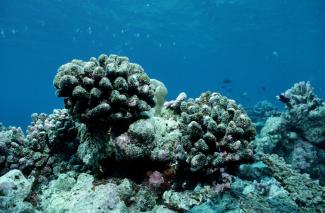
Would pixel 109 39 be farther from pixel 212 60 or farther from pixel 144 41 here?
pixel 212 60

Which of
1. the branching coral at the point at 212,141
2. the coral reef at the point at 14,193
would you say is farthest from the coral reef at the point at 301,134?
the coral reef at the point at 14,193

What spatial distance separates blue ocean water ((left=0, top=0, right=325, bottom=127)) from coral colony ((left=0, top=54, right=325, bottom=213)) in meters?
21.9

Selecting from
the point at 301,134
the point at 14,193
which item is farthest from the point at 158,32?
the point at 14,193

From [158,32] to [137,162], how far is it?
59.1 metres

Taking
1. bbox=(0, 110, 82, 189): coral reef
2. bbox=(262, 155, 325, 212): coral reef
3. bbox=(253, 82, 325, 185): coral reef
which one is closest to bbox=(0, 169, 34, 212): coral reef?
bbox=(0, 110, 82, 189): coral reef

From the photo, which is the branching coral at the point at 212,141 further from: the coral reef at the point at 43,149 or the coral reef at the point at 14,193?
the coral reef at the point at 14,193

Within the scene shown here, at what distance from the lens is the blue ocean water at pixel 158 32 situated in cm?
4403

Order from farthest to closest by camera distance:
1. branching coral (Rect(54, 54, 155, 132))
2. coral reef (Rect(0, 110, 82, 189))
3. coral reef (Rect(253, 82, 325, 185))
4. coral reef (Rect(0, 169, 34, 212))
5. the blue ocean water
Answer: the blue ocean water → coral reef (Rect(253, 82, 325, 185)) → coral reef (Rect(0, 110, 82, 189)) → branching coral (Rect(54, 54, 155, 132)) → coral reef (Rect(0, 169, 34, 212))

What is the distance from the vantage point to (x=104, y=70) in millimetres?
4473

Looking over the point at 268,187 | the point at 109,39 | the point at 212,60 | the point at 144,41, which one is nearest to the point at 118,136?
the point at 268,187

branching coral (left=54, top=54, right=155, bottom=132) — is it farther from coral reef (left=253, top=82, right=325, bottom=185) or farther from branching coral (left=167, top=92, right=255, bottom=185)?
coral reef (left=253, top=82, right=325, bottom=185)

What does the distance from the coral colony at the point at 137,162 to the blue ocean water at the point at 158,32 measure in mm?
21860

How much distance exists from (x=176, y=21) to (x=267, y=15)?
14451 mm

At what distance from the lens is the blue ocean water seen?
44031 mm
